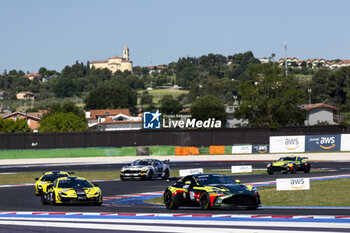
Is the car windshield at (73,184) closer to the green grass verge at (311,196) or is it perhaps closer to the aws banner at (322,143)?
the green grass verge at (311,196)

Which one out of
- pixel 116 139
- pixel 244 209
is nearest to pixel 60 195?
pixel 244 209

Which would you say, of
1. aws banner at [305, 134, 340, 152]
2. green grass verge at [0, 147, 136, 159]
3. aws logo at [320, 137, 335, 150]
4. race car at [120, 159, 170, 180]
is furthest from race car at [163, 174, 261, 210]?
green grass verge at [0, 147, 136, 159]

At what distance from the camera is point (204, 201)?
1838cm

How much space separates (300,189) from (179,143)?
47.8 m

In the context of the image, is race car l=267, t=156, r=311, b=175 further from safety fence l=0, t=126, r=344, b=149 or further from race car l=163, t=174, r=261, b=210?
safety fence l=0, t=126, r=344, b=149

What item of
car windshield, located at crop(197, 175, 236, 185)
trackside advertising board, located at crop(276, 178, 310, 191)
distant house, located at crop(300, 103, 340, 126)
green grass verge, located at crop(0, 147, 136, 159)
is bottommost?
green grass verge, located at crop(0, 147, 136, 159)

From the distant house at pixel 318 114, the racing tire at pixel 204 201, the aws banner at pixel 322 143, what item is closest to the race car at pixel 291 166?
the racing tire at pixel 204 201

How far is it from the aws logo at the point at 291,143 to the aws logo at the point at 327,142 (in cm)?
264

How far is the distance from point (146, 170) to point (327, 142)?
32.1 meters

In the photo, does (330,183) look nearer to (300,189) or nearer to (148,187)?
(300,189)

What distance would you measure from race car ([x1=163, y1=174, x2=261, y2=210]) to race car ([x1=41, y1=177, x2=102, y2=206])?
3570mm

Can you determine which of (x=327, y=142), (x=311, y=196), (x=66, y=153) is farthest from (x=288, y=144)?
(x=311, y=196)

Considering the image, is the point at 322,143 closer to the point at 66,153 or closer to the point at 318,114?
the point at 66,153

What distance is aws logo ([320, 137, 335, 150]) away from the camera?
62125mm
